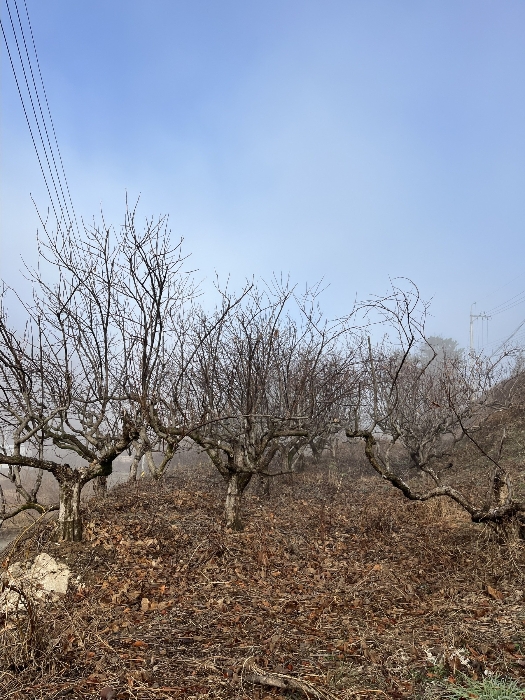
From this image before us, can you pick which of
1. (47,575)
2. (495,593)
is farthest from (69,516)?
(495,593)

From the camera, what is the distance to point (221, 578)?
5949 millimetres

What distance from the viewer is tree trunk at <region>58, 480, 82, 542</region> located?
6.66m

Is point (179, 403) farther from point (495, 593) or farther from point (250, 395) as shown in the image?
point (495, 593)

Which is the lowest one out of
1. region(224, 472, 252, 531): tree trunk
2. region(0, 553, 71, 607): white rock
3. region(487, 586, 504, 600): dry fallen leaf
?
region(0, 553, 71, 607): white rock

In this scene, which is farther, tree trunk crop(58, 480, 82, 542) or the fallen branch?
tree trunk crop(58, 480, 82, 542)

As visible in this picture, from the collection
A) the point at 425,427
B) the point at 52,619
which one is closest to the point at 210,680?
the point at 52,619

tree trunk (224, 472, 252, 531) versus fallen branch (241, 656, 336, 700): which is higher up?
tree trunk (224, 472, 252, 531)

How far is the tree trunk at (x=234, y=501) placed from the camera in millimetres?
7738

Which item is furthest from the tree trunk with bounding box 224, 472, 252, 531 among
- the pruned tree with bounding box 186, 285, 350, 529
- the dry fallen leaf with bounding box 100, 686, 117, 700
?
the dry fallen leaf with bounding box 100, 686, 117, 700

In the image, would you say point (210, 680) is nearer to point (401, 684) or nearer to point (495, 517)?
point (401, 684)

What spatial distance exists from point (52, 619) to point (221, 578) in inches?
89.4

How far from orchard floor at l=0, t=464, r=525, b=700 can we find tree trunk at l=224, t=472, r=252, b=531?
0.20 m

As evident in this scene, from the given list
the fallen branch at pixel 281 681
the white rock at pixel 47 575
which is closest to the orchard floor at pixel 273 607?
the fallen branch at pixel 281 681

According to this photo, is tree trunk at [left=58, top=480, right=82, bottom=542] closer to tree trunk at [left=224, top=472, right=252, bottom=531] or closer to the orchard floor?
the orchard floor
